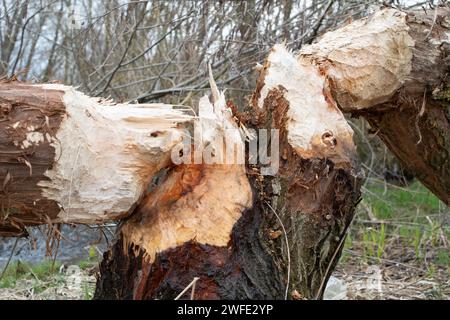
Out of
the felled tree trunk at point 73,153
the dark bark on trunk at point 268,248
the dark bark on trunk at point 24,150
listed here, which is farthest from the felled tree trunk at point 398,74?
the dark bark on trunk at point 24,150

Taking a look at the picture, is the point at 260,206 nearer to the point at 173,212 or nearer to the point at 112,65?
the point at 173,212

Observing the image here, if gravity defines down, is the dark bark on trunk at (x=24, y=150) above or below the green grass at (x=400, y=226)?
above

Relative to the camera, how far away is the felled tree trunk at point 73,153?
5.71 ft

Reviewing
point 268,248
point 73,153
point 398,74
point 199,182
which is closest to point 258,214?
point 268,248

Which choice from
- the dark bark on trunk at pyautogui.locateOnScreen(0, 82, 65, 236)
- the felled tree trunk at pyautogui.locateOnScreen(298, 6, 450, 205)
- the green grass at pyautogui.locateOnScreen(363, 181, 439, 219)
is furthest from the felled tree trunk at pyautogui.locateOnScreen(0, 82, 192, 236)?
the green grass at pyautogui.locateOnScreen(363, 181, 439, 219)

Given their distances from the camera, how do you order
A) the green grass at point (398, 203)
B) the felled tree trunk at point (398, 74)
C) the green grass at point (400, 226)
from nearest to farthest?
the felled tree trunk at point (398, 74) → the green grass at point (400, 226) → the green grass at point (398, 203)

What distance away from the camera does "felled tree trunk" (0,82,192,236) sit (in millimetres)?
1739

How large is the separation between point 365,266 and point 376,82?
1.60 metres

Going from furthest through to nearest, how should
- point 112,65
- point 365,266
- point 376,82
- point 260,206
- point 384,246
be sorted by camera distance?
point 112,65, point 384,246, point 365,266, point 376,82, point 260,206

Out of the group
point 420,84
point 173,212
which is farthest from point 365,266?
point 173,212

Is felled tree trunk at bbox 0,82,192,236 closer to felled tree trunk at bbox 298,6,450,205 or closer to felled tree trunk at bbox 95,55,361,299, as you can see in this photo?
felled tree trunk at bbox 95,55,361,299

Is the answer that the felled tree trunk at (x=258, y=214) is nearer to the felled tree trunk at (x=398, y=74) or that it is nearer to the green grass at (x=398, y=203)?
the felled tree trunk at (x=398, y=74)

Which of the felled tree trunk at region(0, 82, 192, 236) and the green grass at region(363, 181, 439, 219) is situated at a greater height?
the felled tree trunk at region(0, 82, 192, 236)
